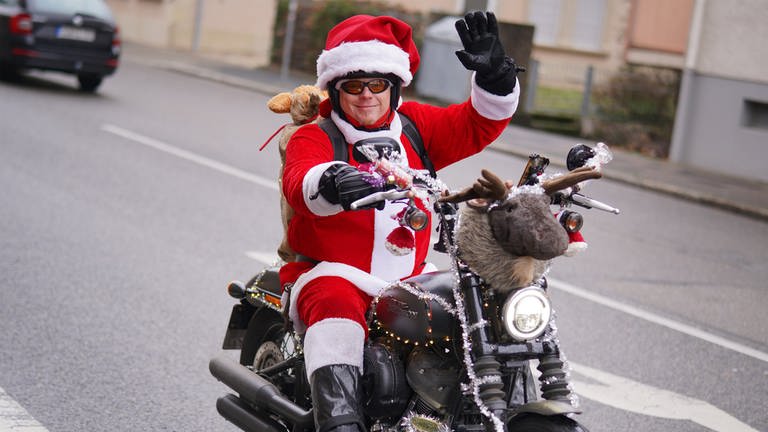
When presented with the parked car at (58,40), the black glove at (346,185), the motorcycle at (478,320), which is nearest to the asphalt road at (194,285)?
the motorcycle at (478,320)

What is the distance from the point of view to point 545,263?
3.71 metres

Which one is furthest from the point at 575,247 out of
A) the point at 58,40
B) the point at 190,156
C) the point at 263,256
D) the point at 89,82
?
the point at 89,82

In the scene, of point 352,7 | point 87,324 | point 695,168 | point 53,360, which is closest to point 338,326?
point 53,360

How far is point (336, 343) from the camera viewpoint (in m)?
3.96

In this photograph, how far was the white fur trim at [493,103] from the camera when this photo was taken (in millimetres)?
4305

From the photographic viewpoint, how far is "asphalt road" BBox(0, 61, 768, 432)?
5.79 metres

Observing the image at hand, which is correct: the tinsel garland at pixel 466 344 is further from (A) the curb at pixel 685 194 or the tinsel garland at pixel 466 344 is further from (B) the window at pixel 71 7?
(B) the window at pixel 71 7

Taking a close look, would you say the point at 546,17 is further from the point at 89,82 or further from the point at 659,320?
the point at 659,320

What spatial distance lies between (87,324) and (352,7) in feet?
58.7

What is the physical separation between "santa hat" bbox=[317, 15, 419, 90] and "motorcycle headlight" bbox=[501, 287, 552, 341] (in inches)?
41.5

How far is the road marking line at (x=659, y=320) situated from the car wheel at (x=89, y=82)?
10912mm

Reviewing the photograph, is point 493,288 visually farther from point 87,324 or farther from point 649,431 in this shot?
→ point 87,324

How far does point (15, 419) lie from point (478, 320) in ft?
7.84

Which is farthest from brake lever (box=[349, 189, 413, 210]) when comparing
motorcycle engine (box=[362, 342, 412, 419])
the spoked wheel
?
the spoked wheel
